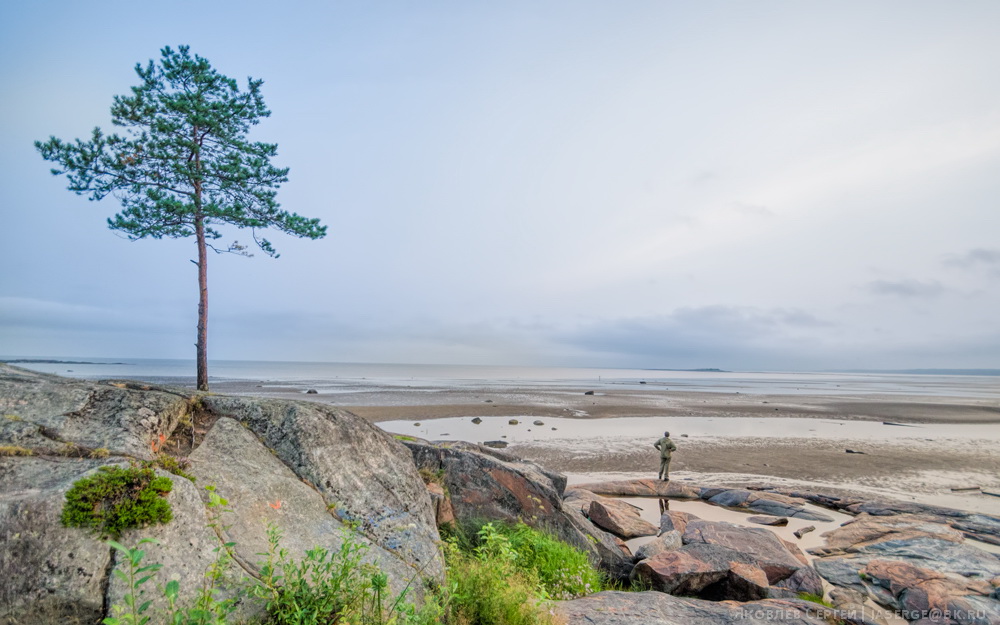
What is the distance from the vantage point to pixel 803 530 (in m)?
14.1

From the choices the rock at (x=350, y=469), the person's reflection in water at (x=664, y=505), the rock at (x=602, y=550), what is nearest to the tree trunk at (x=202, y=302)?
the rock at (x=350, y=469)

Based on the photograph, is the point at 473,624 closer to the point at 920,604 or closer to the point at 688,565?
the point at 688,565

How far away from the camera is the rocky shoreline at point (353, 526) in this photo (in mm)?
3883

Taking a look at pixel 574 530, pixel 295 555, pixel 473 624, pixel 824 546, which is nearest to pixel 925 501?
pixel 824 546

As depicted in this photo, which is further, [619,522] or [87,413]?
[619,522]

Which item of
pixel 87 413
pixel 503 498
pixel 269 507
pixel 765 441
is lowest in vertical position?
pixel 765 441

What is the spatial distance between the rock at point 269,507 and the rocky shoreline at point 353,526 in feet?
0.08

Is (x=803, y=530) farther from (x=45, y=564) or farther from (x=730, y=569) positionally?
(x=45, y=564)

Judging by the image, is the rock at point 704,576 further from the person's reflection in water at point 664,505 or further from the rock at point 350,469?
the person's reflection in water at point 664,505

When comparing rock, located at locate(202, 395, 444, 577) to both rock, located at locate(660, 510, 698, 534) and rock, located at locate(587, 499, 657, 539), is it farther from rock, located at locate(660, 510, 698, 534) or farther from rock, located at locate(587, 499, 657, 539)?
rock, located at locate(660, 510, 698, 534)

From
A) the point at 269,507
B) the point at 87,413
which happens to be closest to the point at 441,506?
the point at 269,507

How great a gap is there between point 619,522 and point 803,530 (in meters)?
6.25

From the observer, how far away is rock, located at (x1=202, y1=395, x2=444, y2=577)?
619cm

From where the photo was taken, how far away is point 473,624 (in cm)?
521
